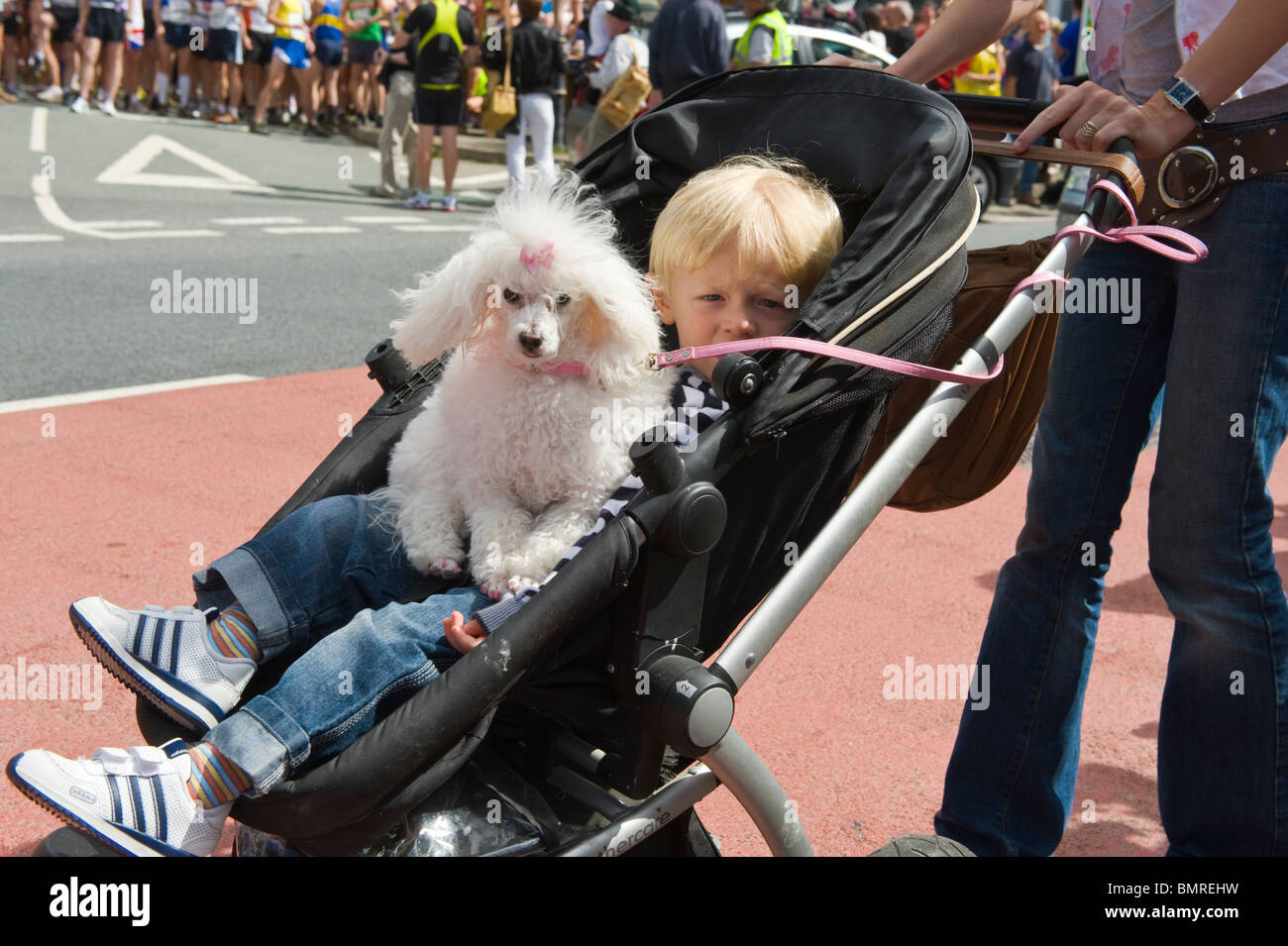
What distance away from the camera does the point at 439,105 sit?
12328mm

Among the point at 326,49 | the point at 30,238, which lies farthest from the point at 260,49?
the point at 30,238

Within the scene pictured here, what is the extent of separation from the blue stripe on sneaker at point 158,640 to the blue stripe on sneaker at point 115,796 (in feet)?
0.83

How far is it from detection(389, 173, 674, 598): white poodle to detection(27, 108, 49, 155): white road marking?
41.5 feet

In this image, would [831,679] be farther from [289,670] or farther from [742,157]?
[289,670]

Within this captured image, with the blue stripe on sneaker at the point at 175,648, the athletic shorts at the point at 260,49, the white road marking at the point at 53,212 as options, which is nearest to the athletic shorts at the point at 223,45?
the athletic shorts at the point at 260,49

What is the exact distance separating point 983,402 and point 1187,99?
67 centimetres

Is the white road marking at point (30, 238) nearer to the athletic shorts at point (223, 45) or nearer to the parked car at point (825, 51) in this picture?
the parked car at point (825, 51)

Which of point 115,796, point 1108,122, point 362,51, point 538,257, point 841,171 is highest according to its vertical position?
point 362,51

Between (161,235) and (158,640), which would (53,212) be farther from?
(158,640)

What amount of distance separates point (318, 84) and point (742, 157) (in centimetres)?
1687

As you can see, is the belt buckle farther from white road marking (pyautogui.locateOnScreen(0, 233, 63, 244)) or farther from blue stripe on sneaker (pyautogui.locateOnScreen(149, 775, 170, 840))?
white road marking (pyautogui.locateOnScreen(0, 233, 63, 244))

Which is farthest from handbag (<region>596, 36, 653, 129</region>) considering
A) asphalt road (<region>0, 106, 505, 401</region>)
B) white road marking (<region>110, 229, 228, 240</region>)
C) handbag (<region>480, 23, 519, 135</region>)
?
white road marking (<region>110, 229, 228, 240</region>)

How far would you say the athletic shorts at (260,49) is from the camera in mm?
17172

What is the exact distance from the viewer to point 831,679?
3846 millimetres
